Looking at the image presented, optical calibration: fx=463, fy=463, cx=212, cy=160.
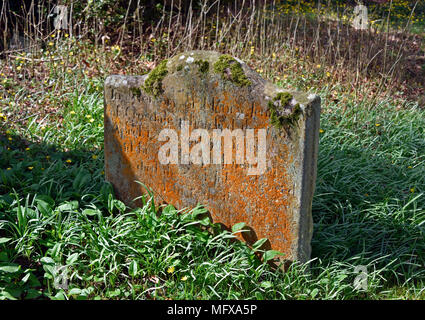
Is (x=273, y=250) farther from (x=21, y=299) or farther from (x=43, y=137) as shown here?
(x=43, y=137)

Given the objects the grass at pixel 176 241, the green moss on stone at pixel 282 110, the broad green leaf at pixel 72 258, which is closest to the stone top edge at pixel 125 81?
the grass at pixel 176 241

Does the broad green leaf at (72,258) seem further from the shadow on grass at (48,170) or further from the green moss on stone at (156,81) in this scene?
the green moss on stone at (156,81)

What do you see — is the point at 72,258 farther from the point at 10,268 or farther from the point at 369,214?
the point at 369,214

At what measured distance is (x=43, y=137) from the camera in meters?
4.21

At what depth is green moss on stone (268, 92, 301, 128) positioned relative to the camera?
2.55m

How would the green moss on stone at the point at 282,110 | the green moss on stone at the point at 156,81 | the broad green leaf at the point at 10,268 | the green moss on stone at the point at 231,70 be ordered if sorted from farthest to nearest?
the green moss on stone at the point at 156,81 → the green moss on stone at the point at 231,70 → the green moss on stone at the point at 282,110 → the broad green leaf at the point at 10,268

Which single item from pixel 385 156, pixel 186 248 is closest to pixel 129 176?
pixel 186 248

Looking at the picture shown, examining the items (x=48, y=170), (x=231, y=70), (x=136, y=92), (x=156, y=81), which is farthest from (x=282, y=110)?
(x=48, y=170)

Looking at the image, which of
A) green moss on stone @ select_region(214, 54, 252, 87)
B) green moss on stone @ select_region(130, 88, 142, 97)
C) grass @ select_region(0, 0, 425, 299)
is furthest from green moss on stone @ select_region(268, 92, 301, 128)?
green moss on stone @ select_region(130, 88, 142, 97)

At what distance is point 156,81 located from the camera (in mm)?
2906

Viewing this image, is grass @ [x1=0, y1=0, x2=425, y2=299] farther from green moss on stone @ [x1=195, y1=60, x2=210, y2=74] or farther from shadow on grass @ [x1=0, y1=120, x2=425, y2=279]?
green moss on stone @ [x1=195, y1=60, x2=210, y2=74]

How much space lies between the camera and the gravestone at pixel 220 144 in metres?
2.62

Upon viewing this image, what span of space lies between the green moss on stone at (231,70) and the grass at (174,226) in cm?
83
